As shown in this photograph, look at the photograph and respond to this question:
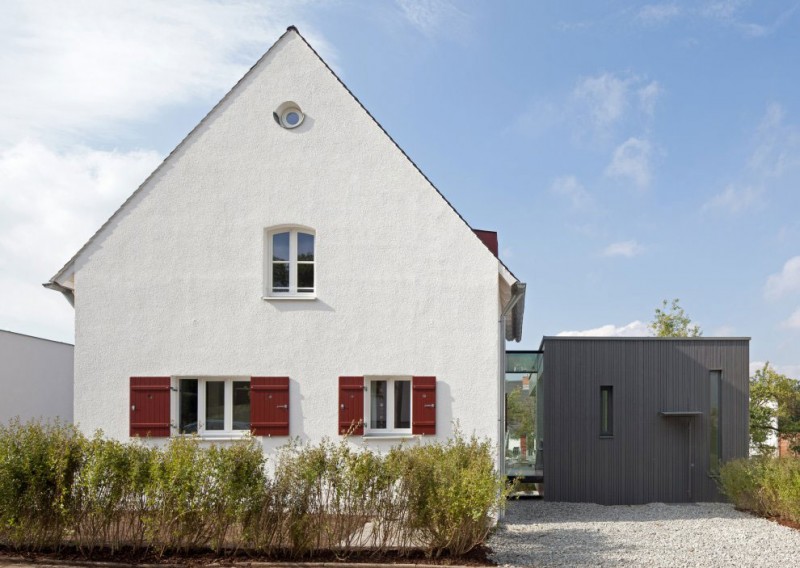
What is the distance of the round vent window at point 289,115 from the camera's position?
38.6ft

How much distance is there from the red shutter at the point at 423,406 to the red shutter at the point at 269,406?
2.05 m

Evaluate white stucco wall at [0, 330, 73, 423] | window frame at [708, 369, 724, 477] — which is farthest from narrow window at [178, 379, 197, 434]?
window frame at [708, 369, 724, 477]

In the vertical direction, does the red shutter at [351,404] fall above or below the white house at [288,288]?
below

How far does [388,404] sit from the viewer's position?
453 inches

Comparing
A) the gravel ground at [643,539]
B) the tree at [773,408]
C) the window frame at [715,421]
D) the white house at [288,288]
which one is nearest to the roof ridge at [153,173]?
the white house at [288,288]

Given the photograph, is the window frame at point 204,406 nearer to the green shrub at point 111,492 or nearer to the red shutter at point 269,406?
the red shutter at point 269,406

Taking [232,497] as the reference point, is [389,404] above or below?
above

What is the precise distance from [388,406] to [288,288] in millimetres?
2570

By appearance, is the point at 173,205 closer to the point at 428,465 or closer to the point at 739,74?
the point at 428,465

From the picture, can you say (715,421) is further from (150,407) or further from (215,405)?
(150,407)

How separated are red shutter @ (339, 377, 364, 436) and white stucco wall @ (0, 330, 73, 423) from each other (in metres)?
10.5

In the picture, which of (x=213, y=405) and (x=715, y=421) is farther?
(x=715, y=421)

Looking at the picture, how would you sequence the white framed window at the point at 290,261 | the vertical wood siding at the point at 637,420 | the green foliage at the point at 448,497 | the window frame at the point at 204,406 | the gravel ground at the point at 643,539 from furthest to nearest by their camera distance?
the vertical wood siding at the point at 637,420 < the white framed window at the point at 290,261 < the window frame at the point at 204,406 < the gravel ground at the point at 643,539 < the green foliage at the point at 448,497

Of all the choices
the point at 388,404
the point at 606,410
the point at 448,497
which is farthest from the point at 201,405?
the point at 606,410
